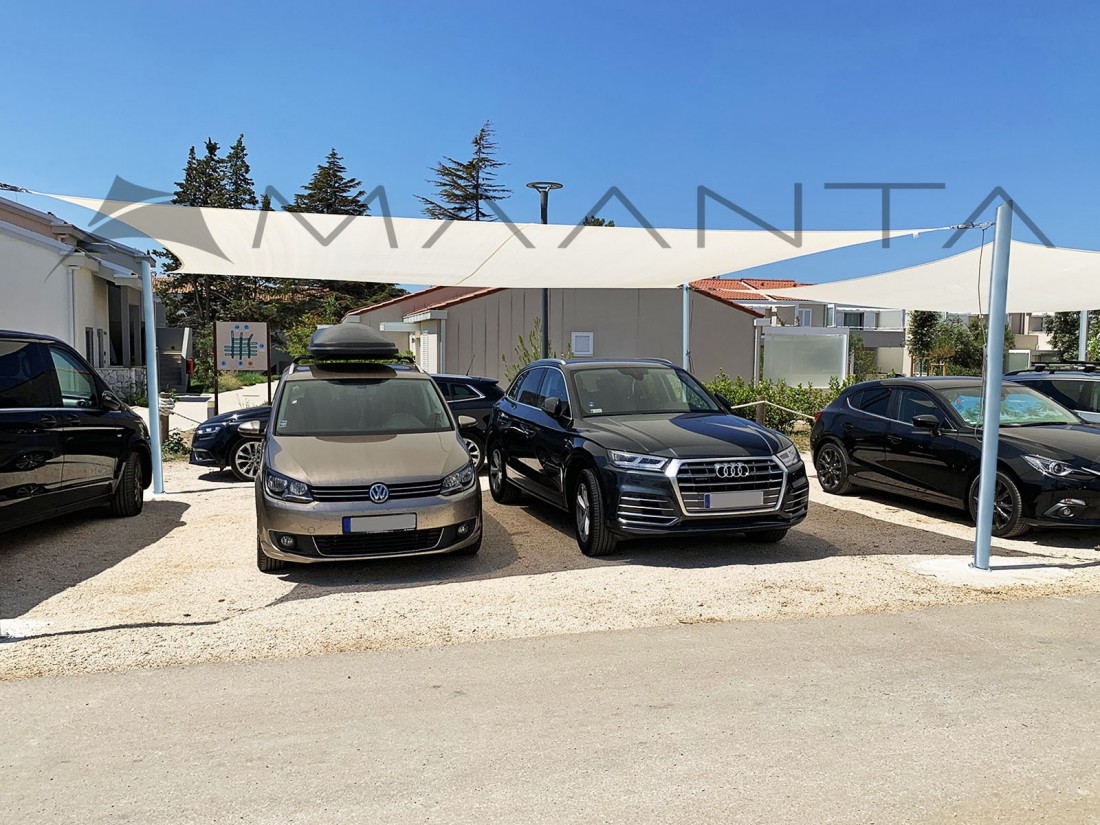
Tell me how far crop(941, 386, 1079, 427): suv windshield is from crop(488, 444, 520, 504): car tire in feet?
15.7

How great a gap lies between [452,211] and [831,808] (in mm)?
62841

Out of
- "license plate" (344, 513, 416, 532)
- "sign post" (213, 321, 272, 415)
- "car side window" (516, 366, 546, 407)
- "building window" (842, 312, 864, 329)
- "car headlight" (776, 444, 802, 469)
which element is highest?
"building window" (842, 312, 864, 329)

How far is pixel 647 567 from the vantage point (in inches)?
273

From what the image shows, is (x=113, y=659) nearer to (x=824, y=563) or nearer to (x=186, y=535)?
(x=186, y=535)

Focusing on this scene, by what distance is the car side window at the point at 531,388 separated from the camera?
9.13m

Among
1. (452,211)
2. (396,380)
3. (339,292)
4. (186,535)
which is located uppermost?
(452,211)

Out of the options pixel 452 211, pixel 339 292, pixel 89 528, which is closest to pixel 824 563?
pixel 89 528

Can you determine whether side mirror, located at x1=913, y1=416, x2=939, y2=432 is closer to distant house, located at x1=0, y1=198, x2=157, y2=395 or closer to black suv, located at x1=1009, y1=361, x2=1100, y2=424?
black suv, located at x1=1009, y1=361, x2=1100, y2=424

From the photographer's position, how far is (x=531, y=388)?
30.7 ft

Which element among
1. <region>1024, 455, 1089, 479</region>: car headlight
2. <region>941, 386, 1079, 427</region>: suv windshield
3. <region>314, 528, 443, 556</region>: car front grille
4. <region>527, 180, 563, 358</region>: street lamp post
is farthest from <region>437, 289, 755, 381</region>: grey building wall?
<region>314, 528, 443, 556</region>: car front grille

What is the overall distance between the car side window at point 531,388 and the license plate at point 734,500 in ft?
8.88

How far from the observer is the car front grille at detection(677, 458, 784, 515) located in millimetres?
6746

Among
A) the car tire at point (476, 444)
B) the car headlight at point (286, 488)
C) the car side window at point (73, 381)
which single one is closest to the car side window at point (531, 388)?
the car tire at point (476, 444)

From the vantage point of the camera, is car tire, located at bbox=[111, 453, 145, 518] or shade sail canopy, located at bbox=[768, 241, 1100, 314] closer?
car tire, located at bbox=[111, 453, 145, 518]
